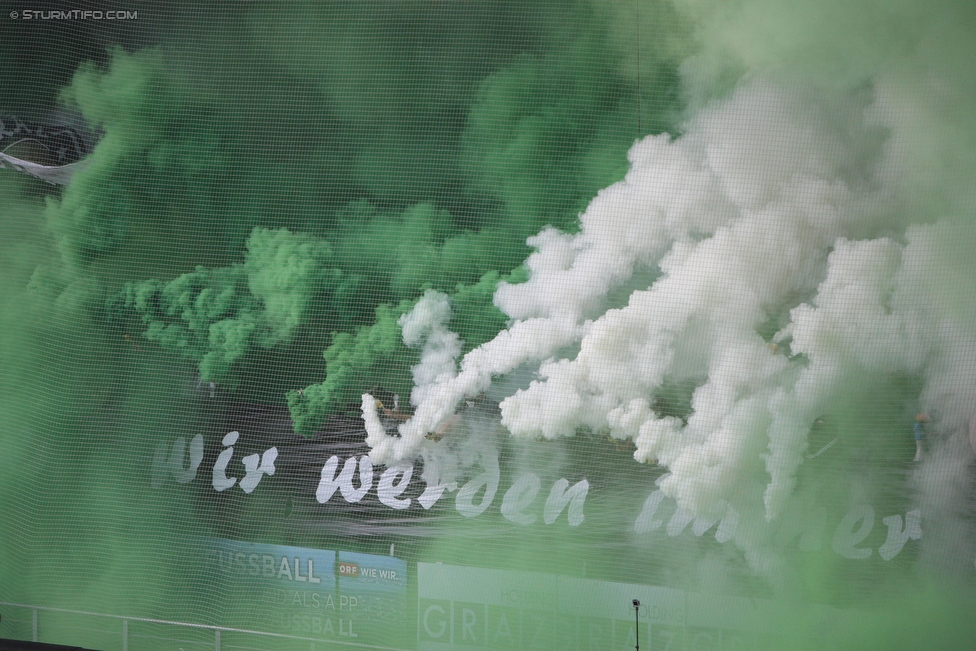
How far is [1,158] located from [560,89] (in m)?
2.71

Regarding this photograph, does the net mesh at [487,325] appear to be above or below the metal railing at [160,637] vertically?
above

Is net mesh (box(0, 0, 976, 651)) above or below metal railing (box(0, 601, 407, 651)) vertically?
above

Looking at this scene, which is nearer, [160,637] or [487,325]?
[487,325]

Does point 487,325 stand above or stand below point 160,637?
above

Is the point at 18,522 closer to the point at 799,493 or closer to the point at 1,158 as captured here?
the point at 1,158

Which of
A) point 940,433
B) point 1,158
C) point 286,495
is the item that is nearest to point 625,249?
point 940,433

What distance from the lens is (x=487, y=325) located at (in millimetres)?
3471

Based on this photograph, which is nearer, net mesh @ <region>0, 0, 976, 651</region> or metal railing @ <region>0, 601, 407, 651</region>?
net mesh @ <region>0, 0, 976, 651</region>

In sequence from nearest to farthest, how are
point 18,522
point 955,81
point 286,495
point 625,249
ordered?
point 955,81, point 625,249, point 286,495, point 18,522

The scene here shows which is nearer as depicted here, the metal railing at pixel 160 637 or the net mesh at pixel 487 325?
the net mesh at pixel 487 325

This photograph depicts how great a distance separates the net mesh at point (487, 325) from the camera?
10.3 ft

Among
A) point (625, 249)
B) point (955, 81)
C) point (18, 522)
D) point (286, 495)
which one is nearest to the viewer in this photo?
point (955, 81)

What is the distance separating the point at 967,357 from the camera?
3.11 m

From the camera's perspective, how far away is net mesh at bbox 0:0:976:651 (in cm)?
313
